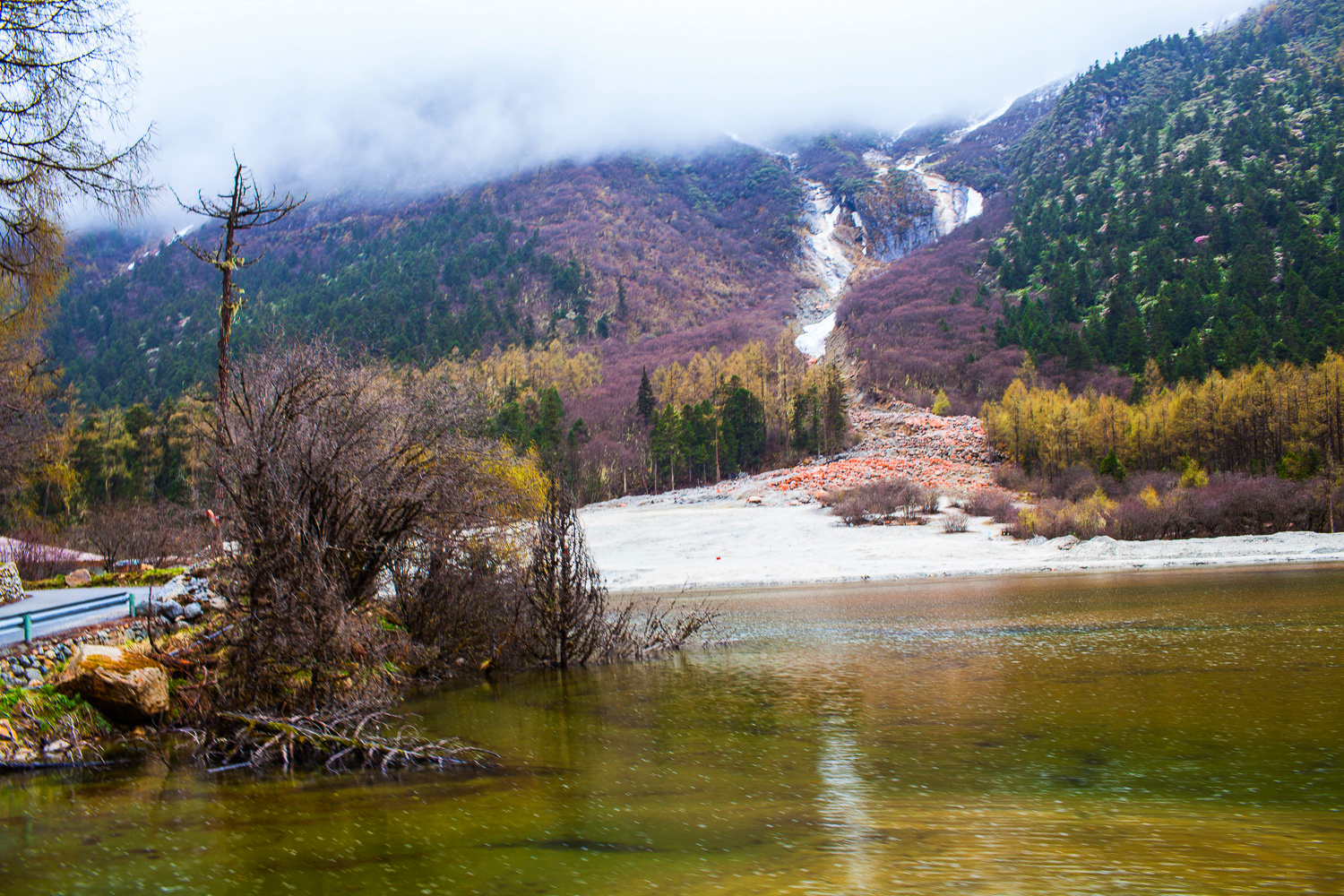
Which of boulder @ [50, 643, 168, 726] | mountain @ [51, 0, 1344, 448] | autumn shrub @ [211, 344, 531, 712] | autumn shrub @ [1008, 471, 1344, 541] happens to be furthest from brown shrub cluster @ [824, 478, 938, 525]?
boulder @ [50, 643, 168, 726]

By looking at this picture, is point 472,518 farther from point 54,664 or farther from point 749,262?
point 749,262

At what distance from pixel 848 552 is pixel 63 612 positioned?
31333 mm

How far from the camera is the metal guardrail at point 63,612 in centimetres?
1261

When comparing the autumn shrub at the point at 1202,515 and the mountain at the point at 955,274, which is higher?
the mountain at the point at 955,274

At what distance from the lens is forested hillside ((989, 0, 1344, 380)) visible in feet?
246

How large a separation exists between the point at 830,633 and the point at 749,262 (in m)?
174

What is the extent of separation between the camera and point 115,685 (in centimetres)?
1197

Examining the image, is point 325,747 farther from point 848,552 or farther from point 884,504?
point 884,504

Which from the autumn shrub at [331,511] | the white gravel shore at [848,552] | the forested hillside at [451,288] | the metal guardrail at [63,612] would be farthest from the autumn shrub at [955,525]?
the forested hillside at [451,288]

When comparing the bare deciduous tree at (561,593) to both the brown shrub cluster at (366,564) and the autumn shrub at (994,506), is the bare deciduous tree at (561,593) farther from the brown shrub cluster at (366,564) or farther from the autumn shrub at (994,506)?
the autumn shrub at (994,506)

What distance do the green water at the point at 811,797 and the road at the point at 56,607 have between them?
3.82 metres

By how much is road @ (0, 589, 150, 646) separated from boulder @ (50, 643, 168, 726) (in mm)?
1350

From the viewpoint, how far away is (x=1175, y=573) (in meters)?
30.2

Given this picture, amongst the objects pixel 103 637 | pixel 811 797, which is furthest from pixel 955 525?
pixel 103 637
